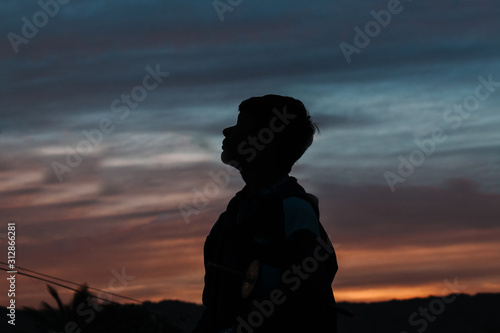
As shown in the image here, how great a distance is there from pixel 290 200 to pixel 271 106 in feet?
2.22

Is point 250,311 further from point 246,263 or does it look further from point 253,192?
point 253,192

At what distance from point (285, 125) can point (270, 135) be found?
120 mm

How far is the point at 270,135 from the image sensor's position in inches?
203

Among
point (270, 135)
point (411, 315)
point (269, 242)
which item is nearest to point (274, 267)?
point (269, 242)

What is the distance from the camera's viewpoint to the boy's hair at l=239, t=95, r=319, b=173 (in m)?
5.18

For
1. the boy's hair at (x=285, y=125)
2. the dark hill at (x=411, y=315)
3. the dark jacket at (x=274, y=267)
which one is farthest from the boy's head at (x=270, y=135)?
the dark hill at (x=411, y=315)

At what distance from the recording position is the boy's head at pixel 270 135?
516cm

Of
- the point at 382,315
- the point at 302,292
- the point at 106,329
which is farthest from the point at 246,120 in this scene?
the point at 382,315

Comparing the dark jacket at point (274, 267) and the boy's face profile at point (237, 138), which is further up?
the boy's face profile at point (237, 138)

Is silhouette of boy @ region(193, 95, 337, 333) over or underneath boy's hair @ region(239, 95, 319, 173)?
underneath

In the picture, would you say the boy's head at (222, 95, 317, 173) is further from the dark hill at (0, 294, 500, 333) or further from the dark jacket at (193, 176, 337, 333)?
the dark hill at (0, 294, 500, 333)

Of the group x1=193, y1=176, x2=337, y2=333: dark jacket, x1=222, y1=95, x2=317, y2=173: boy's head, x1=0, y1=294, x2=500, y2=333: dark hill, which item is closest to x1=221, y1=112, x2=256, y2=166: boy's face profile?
x1=222, y1=95, x2=317, y2=173: boy's head

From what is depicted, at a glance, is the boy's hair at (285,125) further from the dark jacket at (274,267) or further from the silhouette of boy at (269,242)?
the dark jacket at (274,267)

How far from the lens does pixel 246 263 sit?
5000mm
